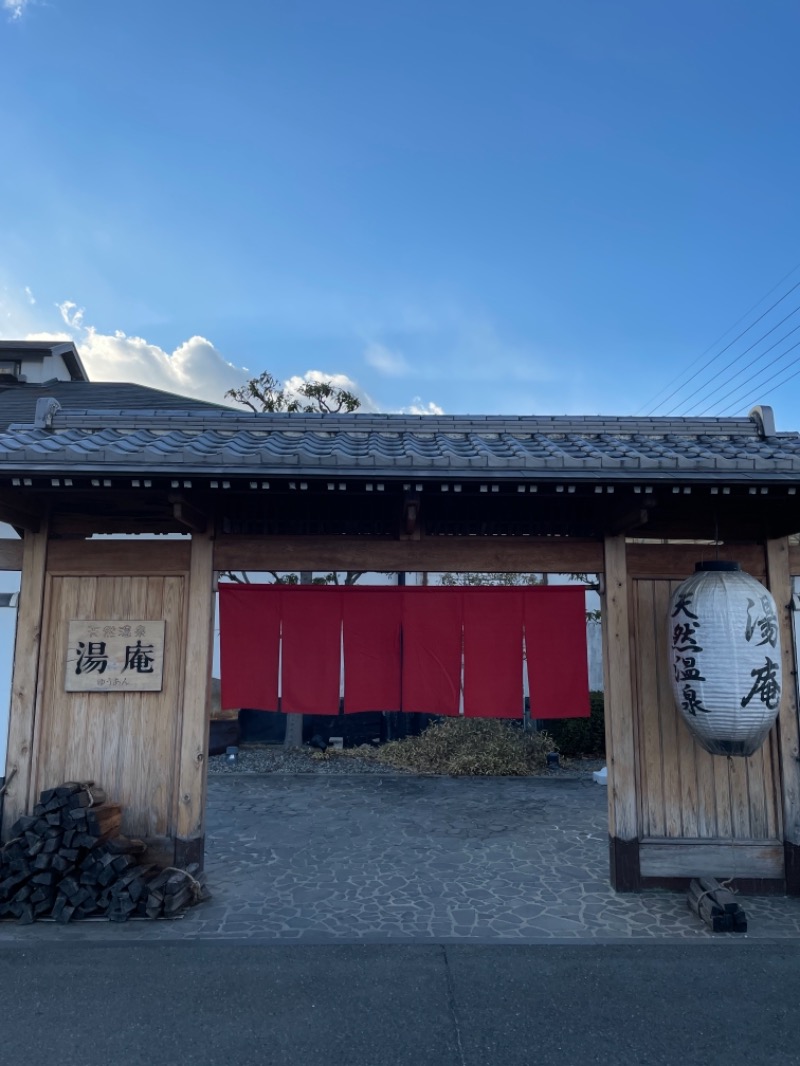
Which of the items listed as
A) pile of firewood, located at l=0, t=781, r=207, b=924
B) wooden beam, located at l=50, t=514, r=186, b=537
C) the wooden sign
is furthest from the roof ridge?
pile of firewood, located at l=0, t=781, r=207, b=924

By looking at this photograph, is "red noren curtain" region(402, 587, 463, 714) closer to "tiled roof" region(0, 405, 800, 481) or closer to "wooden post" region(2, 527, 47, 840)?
"tiled roof" region(0, 405, 800, 481)

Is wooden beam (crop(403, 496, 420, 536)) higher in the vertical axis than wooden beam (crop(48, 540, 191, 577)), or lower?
higher

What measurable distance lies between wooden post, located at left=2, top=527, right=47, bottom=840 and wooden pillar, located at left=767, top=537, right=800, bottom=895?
6.91 m

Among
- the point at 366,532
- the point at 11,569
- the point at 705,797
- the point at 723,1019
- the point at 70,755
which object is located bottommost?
the point at 723,1019

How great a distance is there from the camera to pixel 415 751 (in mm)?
11992

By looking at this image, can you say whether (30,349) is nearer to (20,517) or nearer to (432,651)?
→ (20,517)

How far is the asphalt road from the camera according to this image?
362cm

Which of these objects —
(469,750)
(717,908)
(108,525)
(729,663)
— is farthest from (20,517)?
(469,750)

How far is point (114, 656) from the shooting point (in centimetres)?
598

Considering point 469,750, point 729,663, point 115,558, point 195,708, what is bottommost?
point 469,750

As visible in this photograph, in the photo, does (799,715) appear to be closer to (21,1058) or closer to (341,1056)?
(341,1056)

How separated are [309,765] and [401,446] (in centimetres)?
818

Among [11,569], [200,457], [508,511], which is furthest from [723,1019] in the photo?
[11,569]

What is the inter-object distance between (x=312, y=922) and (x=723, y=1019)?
3053mm
